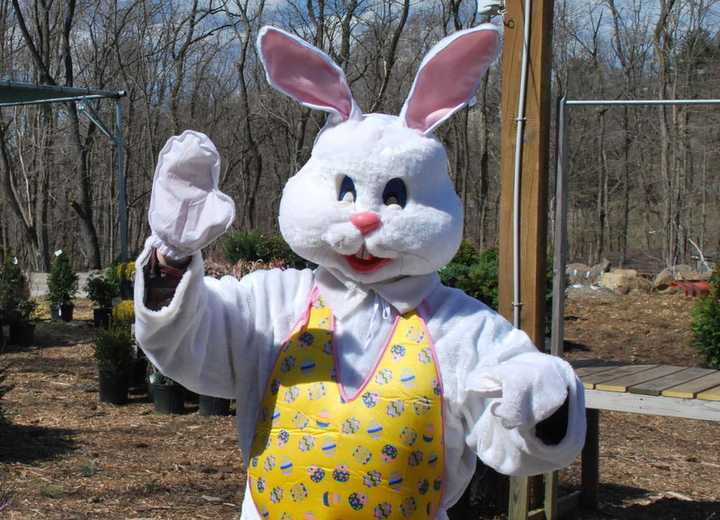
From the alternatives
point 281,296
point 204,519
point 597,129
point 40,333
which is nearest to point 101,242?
point 597,129

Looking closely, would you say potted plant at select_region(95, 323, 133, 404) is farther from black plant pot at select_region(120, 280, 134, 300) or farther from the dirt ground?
black plant pot at select_region(120, 280, 134, 300)

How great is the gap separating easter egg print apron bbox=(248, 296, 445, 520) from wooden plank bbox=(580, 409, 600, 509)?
2.70 m

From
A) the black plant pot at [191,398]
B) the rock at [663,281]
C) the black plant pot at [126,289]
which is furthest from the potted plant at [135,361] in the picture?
the rock at [663,281]

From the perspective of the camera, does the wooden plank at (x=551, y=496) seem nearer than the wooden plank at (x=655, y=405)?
No

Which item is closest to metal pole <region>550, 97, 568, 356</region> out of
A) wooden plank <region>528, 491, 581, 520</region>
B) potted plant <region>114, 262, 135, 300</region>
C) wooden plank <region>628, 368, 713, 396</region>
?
wooden plank <region>628, 368, 713, 396</region>

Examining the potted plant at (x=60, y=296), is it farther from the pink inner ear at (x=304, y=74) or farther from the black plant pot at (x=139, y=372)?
the pink inner ear at (x=304, y=74)

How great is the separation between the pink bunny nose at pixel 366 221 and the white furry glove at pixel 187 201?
29 cm

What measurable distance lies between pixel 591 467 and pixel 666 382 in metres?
0.67

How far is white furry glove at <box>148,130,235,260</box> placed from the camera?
191 cm

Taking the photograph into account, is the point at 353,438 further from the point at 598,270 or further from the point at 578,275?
the point at 598,270

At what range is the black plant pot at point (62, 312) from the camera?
12.3m

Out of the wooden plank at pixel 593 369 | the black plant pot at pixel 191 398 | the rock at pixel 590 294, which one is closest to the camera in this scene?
Answer: the wooden plank at pixel 593 369

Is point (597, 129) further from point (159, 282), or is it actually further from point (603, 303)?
point (159, 282)

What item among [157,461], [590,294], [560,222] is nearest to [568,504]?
→ [560,222]
